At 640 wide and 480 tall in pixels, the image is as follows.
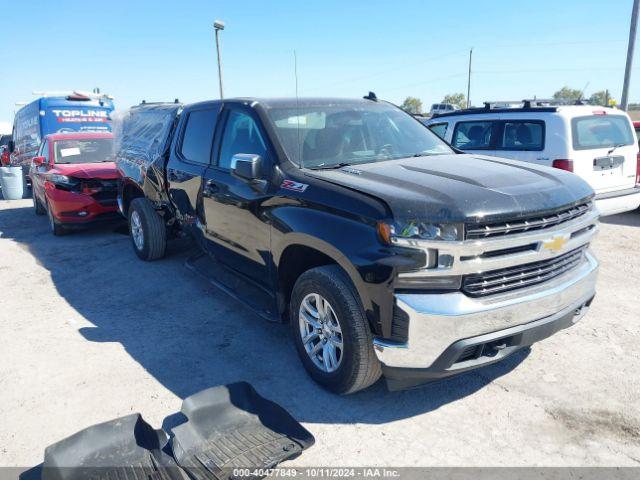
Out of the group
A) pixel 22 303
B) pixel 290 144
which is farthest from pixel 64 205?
pixel 290 144

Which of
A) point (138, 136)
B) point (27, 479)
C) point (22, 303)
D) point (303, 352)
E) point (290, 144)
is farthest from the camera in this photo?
point (138, 136)

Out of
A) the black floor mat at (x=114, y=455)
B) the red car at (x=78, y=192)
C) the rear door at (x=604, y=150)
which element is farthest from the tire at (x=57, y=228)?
the rear door at (x=604, y=150)

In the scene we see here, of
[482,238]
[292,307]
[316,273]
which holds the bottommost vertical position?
[292,307]

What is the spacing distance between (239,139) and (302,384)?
82.8 inches

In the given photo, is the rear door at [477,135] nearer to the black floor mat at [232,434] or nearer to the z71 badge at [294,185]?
the z71 badge at [294,185]

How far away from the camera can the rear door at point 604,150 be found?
6480 millimetres

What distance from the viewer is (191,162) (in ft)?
16.4

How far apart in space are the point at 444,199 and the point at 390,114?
2060mm

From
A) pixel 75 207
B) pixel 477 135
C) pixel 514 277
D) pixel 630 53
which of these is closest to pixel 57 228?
pixel 75 207

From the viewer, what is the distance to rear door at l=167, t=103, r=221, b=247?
4.75 metres

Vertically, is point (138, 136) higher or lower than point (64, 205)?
higher

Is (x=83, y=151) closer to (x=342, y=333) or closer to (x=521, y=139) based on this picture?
(x=521, y=139)

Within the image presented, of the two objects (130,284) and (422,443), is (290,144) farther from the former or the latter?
(130,284)

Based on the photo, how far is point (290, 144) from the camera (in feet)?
12.3
